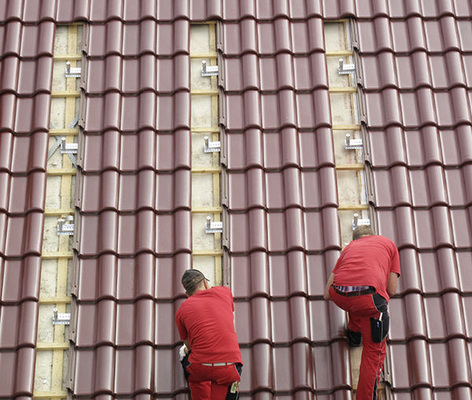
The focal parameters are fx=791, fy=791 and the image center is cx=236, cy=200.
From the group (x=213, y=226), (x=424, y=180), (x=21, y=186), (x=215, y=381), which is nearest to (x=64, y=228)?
(x=21, y=186)

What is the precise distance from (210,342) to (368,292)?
1365mm

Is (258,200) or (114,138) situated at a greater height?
(114,138)

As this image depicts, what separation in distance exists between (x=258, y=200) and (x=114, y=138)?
1.61 m

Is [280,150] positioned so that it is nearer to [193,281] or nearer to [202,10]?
[202,10]

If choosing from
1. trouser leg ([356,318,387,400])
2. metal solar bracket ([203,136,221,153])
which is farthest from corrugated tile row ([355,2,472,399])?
metal solar bracket ([203,136,221,153])

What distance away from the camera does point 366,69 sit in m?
8.49

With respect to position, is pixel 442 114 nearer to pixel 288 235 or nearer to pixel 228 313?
pixel 288 235

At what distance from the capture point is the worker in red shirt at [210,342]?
20.4 ft

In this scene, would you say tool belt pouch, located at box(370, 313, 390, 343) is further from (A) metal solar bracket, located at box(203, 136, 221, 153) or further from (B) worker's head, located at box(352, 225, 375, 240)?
(A) metal solar bracket, located at box(203, 136, 221, 153)

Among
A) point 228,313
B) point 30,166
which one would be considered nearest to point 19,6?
point 30,166

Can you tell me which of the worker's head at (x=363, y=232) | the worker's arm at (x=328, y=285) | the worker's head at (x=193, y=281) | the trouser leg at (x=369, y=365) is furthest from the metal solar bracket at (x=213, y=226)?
the trouser leg at (x=369, y=365)

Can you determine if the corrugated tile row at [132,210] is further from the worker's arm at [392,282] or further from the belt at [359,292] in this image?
the worker's arm at [392,282]

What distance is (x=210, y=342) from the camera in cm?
624

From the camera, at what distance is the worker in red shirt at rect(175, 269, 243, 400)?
20.4 ft
